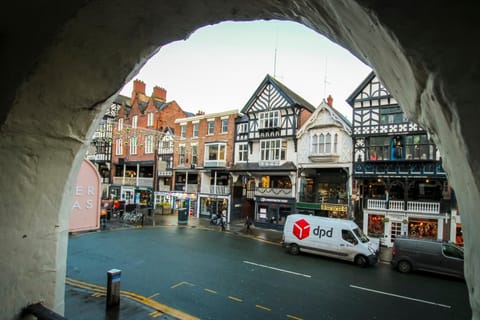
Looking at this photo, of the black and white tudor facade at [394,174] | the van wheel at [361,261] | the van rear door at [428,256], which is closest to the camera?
the van rear door at [428,256]

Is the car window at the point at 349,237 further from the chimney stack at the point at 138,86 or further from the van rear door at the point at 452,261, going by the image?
the chimney stack at the point at 138,86

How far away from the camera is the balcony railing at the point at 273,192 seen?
22.0 metres

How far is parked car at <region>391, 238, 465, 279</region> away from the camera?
1122cm

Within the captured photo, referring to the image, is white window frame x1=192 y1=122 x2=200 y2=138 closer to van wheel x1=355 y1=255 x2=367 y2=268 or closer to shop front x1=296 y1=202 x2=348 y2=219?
shop front x1=296 y1=202 x2=348 y2=219

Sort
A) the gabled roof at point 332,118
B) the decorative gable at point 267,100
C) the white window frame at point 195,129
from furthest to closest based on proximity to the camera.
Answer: the white window frame at point 195,129, the decorative gable at point 267,100, the gabled roof at point 332,118

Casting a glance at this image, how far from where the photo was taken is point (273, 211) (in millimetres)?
22594

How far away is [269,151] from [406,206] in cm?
1098

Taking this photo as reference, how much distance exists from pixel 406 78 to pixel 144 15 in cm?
170

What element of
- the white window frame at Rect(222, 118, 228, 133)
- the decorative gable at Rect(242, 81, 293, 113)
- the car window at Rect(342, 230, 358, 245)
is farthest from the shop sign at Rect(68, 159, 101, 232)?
the white window frame at Rect(222, 118, 228, 133)

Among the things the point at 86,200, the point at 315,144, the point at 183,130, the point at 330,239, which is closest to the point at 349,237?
the point at 330,239

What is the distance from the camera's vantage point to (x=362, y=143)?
18875 mm

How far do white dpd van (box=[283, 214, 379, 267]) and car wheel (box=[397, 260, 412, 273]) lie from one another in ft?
3.43

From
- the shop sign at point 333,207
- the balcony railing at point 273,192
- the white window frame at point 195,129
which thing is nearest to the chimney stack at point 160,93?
the white window frame at point 195,129

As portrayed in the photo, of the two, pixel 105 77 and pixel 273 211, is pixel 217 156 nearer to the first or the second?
pixel 273 211
